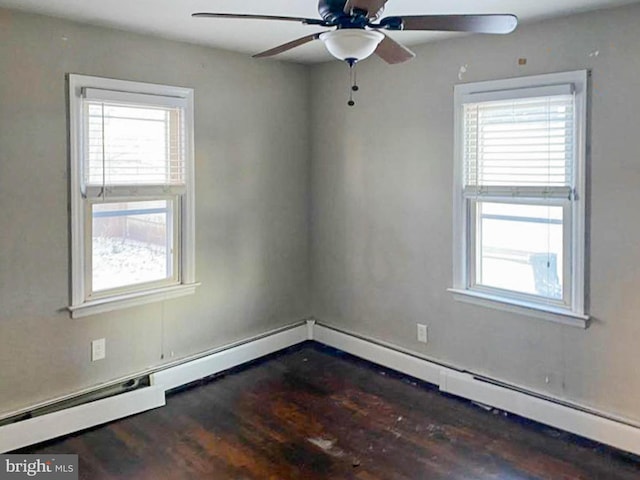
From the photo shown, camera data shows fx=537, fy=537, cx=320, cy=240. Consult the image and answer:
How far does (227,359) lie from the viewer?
3.89m

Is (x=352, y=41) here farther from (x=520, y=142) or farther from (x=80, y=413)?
(x=80, y=413)

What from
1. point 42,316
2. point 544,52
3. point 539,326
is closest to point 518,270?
point 539,326

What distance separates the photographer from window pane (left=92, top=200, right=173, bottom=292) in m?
3.23

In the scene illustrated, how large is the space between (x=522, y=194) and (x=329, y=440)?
1.79m

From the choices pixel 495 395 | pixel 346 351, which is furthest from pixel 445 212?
pixel 346 351

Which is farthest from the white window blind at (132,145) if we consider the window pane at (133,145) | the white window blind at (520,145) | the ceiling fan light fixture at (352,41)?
the white window blind at (520,145)

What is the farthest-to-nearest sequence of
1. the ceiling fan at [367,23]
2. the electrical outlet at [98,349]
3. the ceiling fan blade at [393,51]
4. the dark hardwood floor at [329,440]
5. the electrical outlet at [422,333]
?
1. the electrical outlet at [422,333]
2. the electrical outlet at [98,349]
3. the dark hardwood floor at [329,440]
4. the ceiling fan blade at [393,51]
5. the ceiling fan at [367,23]

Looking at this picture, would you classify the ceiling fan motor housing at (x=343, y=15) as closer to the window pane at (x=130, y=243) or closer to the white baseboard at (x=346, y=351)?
the window pane at (x=130, y=243)

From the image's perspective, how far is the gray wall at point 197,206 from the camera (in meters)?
2.85

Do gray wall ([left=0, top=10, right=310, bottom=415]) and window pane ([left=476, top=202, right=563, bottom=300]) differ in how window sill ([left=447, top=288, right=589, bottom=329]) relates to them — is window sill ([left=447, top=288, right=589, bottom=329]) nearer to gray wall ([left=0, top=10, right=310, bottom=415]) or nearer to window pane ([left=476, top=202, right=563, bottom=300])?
window pane ([left=476, top=202, right=563, bottom=300])

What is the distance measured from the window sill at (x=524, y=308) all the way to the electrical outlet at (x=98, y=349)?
2.21 meters

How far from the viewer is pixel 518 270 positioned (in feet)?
10.7

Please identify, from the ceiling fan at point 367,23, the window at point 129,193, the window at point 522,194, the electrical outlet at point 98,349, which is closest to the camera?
the ceiling fan at point 367,23

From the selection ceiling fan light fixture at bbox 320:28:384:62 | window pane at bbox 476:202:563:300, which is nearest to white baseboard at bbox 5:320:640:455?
window pane at bbox 476:202:563:300
